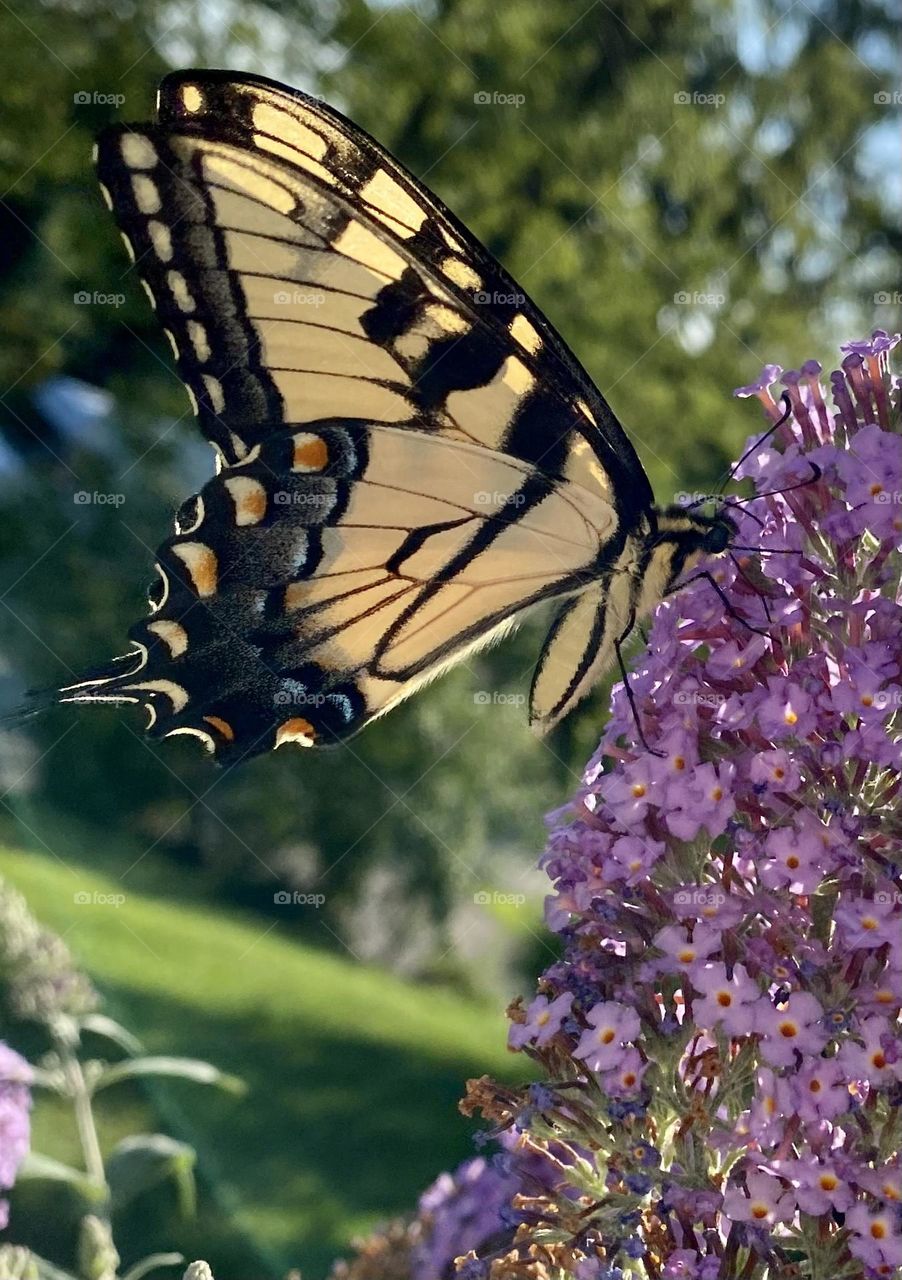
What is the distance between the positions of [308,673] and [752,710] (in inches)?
36.5

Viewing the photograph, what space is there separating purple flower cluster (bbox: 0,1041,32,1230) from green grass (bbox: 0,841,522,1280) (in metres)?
1.93

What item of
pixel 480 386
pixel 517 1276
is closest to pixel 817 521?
pixel 480 386

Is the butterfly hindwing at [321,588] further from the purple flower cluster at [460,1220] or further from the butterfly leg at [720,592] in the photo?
the purple flower cluster at [460,1220]

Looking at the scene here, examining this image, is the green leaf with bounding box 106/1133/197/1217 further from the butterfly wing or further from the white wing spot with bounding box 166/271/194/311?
the white wing spot with bounding box 166/271/194/311

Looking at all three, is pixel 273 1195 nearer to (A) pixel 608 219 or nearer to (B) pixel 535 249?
(B) pixel 535 249

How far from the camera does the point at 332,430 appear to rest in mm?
1803

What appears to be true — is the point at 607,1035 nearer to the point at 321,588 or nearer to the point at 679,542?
the point at 679,542

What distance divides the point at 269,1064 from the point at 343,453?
4.44 m

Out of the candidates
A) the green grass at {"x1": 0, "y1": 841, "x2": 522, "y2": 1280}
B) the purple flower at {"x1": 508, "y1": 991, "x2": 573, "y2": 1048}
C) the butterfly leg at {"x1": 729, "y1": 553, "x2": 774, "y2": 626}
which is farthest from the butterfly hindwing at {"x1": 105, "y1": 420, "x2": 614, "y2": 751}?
the green grass at {"x1": 0, "y1": 841, "x2": 522, "y2": 1280}

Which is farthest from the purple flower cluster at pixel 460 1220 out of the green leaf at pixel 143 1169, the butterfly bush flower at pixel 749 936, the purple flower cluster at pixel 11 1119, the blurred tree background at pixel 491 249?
the blurred tree background at pixel 491 249

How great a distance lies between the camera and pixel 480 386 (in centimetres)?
169

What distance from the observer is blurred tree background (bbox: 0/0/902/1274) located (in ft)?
16.8

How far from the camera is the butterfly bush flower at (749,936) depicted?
110cm

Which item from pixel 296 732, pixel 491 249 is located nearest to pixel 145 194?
pixel 296 732
